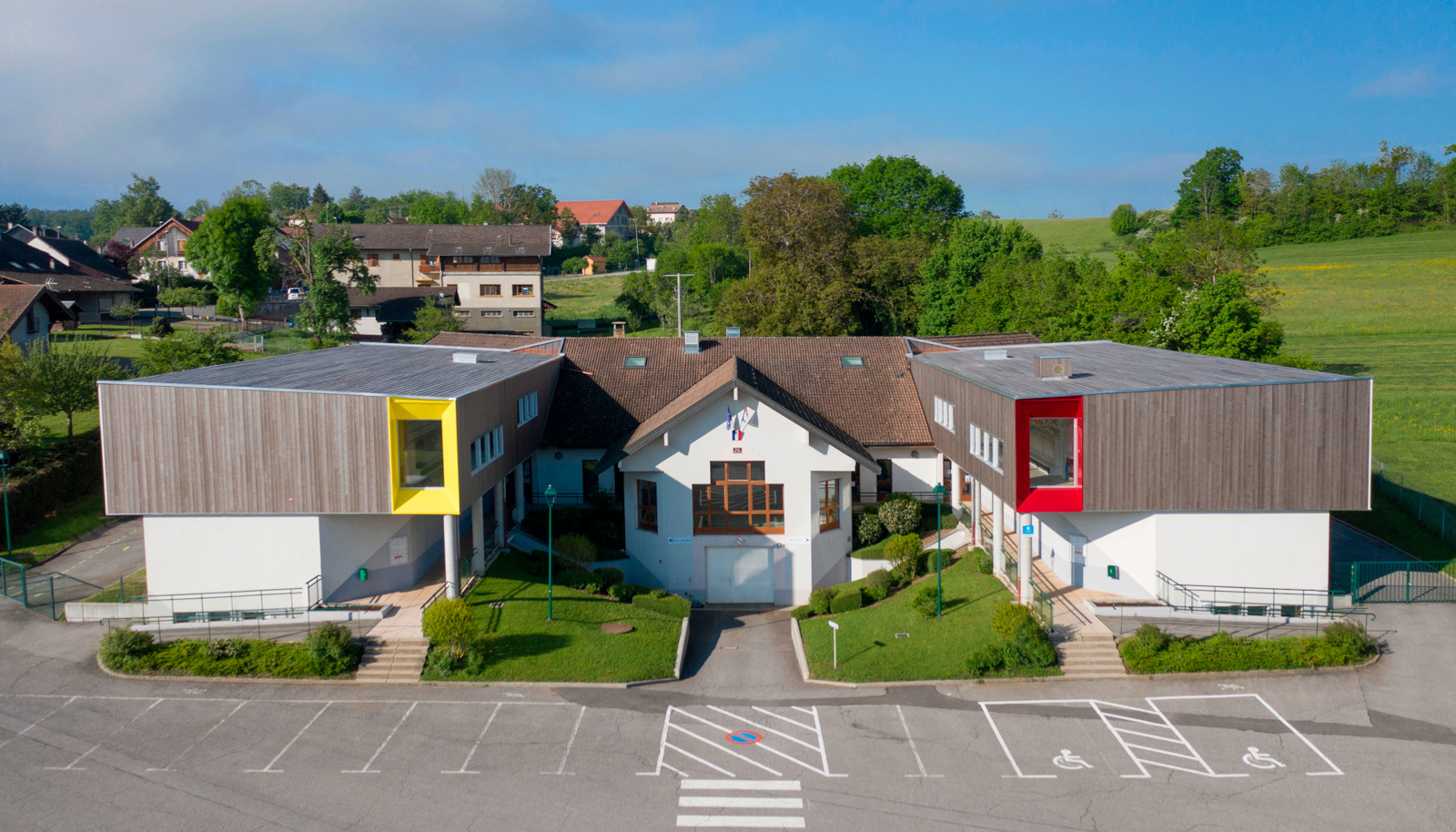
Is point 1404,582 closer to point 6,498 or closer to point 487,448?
point 487,448

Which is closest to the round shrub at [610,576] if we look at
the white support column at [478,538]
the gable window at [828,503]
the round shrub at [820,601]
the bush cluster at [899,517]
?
the white support column at [478,538]

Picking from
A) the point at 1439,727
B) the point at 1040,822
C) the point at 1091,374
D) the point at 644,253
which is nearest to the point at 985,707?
the point at 1040,822

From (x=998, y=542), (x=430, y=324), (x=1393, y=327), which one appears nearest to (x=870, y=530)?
(x=998, y=542)

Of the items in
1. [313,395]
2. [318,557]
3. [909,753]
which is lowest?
[909,753]

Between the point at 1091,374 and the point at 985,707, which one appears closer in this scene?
the point at 985,707

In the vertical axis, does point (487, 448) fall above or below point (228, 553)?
above

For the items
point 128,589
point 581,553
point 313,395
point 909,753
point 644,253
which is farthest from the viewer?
point 644,253

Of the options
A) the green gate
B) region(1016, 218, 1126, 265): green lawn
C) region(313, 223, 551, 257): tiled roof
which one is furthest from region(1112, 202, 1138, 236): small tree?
the green gate

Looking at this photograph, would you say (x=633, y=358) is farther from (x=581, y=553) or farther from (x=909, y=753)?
(x=909, y=753)
